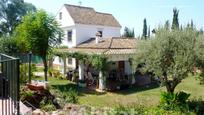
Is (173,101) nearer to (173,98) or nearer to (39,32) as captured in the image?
(173,98)

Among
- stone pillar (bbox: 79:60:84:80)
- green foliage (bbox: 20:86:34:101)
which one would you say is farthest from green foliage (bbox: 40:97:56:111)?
stone pillar (bbox: 79:60:84:80)

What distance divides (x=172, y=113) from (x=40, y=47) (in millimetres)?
13853

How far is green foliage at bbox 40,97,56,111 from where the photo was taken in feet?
Result: 31.2

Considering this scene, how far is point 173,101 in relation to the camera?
1405 cm

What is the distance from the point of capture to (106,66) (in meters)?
21.5

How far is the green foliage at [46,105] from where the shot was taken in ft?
31.2

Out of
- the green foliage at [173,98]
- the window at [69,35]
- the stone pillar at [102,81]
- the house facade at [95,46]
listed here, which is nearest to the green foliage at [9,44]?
the house facade at [95,46]

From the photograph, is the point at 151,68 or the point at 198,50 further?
the point at 151,68

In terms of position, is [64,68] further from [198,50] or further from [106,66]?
[198,50]

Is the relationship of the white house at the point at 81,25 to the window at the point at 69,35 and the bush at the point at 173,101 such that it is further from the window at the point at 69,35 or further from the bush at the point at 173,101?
the bush at the point at 173,101

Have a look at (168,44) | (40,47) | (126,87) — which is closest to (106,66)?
(126,87)

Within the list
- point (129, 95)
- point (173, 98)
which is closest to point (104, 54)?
point (129, 95)

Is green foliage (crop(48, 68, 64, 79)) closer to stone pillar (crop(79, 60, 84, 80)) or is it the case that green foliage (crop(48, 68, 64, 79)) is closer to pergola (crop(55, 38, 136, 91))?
pergola (crop(55, 38, 136, 91))

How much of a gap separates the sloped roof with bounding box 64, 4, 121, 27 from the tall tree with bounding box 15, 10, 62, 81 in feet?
33.3
